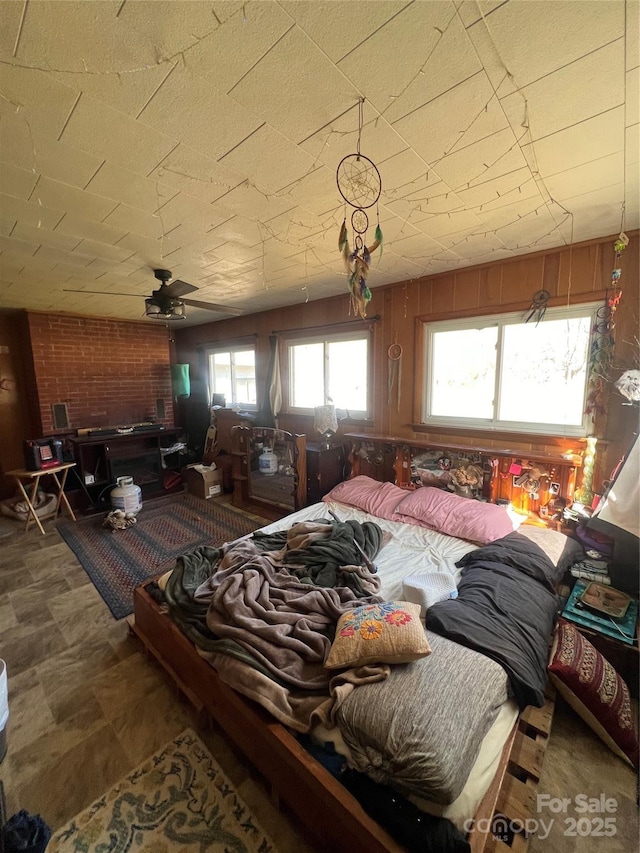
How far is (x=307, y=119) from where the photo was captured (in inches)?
43.8

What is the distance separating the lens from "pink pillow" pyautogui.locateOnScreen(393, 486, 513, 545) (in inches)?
86.2

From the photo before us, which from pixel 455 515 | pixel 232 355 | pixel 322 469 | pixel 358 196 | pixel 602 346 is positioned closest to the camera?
pixel 358 196

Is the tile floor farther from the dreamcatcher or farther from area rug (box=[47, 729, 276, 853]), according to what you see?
the dreamcatcher

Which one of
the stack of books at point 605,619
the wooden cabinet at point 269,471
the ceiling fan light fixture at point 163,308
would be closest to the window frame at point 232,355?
the wooden cabinet at point 269,471

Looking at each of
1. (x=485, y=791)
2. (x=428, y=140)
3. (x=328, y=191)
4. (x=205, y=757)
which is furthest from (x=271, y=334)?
(x=485, y=791)

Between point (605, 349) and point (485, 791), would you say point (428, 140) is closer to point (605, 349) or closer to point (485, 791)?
point (605, 349)

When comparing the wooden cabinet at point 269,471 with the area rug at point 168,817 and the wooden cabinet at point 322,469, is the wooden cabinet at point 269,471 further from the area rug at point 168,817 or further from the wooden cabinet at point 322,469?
the area rug at point 168,817

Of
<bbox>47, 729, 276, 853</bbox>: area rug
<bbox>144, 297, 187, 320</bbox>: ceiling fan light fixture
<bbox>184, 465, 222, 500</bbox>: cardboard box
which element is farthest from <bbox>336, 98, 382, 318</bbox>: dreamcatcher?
<bbox>184, 465, 222, 500</bbox>: cardboard box

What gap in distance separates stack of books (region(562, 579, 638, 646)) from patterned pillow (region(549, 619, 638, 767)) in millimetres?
181

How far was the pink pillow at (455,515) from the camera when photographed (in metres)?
2.19

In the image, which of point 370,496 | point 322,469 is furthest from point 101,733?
point 322,469

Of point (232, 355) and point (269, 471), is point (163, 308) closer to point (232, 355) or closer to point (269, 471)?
point (269, 471)

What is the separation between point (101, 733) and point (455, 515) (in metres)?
2.29

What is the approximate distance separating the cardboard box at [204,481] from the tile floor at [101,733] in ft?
7.02
